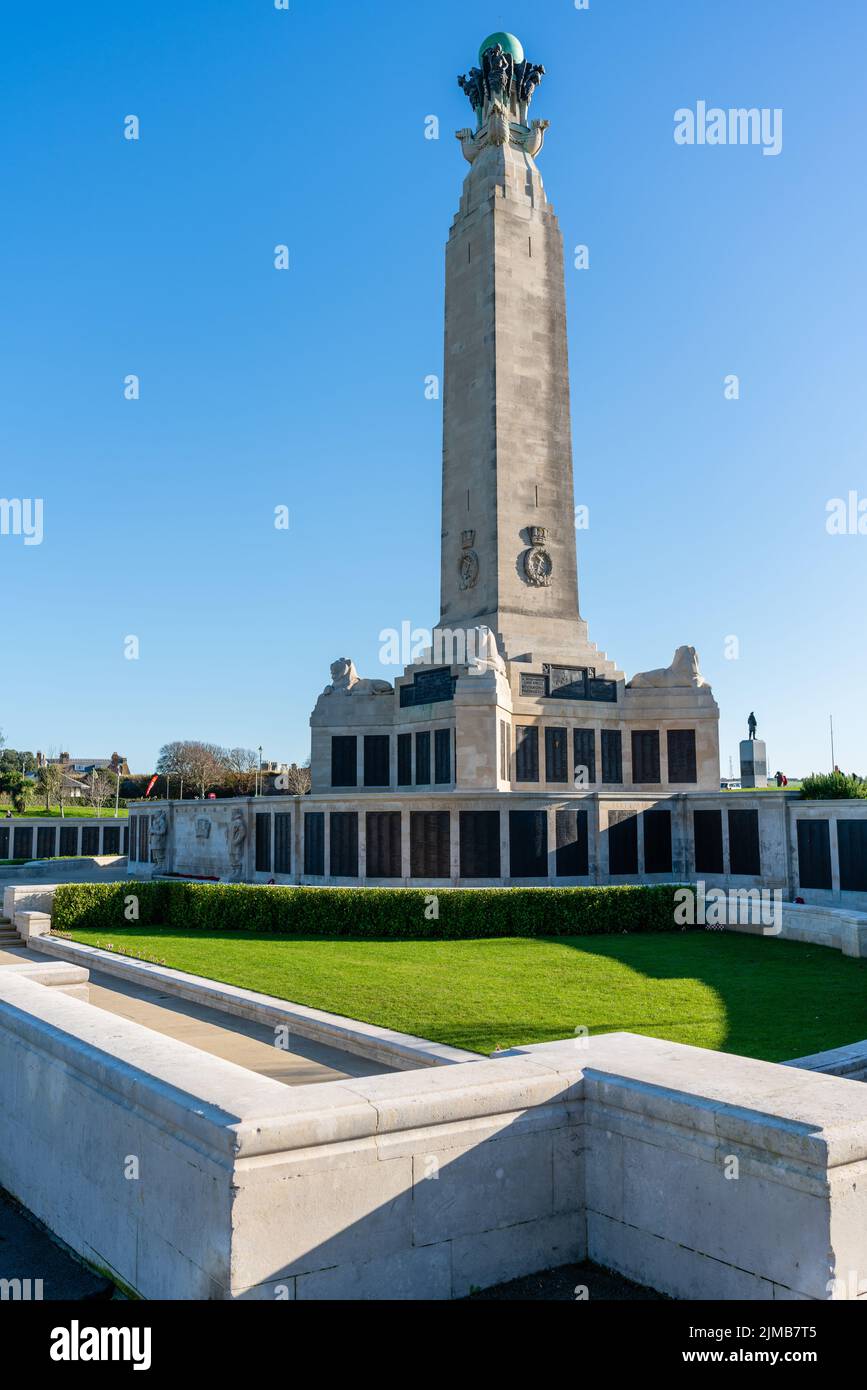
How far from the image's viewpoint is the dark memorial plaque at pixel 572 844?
2748cm

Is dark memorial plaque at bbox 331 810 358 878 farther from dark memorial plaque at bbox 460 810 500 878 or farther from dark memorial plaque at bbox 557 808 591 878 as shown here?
dark memorial plaque at bbox 557 808 591 878

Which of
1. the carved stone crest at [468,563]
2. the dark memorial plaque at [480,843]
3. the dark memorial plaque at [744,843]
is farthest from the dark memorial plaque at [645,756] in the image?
the dark memorial plaque at [480,843]

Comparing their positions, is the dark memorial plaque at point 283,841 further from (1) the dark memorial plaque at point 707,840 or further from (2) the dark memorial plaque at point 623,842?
(1) the dark memorial plaque at point 707,840

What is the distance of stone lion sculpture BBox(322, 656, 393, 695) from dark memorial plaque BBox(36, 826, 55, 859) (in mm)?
27251

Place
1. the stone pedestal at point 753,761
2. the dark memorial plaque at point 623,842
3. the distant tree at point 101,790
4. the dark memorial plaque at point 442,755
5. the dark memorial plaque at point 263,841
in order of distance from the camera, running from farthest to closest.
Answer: the distant tree at point 101,790
the stone pedestal at point 753,761
the dark memorial plaque at point 442,755
the dark memorial plaque at point 263,841
the dark memorial plaque at point 623,842

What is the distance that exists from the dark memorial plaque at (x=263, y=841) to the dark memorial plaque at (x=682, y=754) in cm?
1347

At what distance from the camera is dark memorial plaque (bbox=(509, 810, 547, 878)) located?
1066 inches

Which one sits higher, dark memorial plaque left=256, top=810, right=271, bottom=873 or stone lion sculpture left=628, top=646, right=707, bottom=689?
stone lion sculpture left=628, top=646, right=707, bottom=689

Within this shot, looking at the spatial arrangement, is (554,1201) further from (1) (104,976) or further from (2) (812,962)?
(1) (104,976)

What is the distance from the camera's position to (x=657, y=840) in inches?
1142

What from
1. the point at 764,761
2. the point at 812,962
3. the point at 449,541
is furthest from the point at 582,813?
the point at 764,761

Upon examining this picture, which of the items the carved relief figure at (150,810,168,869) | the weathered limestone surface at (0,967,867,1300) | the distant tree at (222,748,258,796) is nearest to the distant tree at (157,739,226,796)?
the distant tree at (222,748,258,796)

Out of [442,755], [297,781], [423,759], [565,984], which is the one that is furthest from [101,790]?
[565,984]
